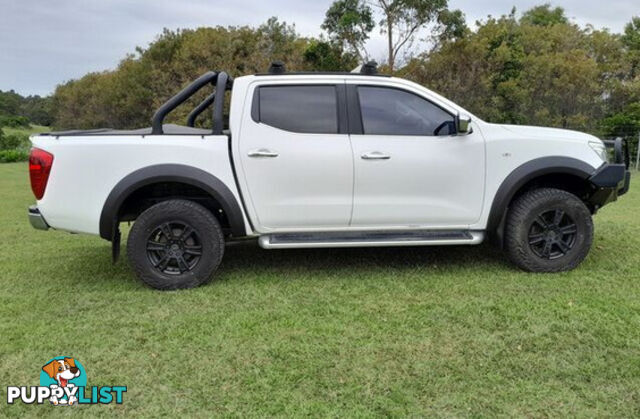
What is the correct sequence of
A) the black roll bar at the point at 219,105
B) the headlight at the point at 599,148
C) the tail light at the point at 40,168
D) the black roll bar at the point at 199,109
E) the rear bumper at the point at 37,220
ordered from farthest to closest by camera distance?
the black roll bar at the point at 199,109, the headlight at the point at 599,148, the black roll bar at the point at 219,105, the rear bumper at the point at 37,220, the tail light at the point at 40,168

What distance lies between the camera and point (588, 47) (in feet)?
79.8

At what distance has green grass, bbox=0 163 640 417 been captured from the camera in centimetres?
250

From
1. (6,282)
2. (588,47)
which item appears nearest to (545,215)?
(6,282)

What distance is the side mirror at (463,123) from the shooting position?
160 inches

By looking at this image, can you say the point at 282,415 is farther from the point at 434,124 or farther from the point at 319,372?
the point at 434,124

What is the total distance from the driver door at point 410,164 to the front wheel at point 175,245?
3.96ft

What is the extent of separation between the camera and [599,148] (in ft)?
14.4

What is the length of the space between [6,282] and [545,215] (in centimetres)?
469

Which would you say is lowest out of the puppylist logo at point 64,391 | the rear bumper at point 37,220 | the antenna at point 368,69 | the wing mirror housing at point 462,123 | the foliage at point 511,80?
the puppylist logo at point 64,391

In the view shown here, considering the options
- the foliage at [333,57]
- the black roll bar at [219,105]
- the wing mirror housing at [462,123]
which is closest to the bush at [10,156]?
the foliage at [333,57]

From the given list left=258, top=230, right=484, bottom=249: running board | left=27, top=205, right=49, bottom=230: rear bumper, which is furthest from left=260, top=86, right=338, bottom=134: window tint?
left=27, top=205, right=49, bottom=230: rear bumper

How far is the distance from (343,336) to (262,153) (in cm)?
162

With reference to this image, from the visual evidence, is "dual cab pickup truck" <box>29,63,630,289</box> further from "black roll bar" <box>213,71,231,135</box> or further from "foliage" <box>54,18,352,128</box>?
"foliage" <box>54,18,352,128</box>

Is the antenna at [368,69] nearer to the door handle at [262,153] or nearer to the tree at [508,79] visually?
the door handle at [262,153]
